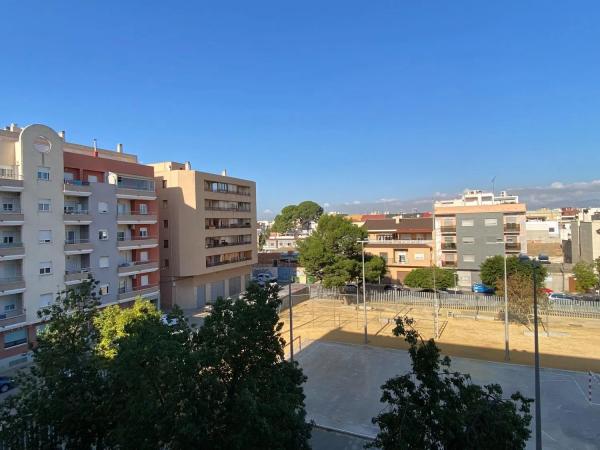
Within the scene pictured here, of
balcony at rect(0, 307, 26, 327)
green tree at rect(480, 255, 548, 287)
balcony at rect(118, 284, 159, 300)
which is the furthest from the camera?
green tree at rect(480, 255, 548, 287)

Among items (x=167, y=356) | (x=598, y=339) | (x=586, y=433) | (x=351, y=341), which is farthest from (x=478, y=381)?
(x=167, y=356)

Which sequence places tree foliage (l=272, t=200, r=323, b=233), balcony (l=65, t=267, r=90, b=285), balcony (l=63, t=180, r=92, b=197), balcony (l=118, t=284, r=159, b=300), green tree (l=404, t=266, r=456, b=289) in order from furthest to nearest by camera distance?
tree foliage (l=272, t=200, r=323, b=233)
green tree (l=404, t=266, r=456, b=289)
balcony (l=118, t=284, r=159, b=300)
balcony (l=63, t=180, r=92, b=197)
balcony (l=65, t=267, r=90, b=285)

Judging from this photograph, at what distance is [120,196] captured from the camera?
1298 inches

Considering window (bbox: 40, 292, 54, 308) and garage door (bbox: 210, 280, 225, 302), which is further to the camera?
garage door (bbox: 210, 280, 225, 302)

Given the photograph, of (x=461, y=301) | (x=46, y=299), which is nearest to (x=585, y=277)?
(x=461, y=301)

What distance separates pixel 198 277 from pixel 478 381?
29.4 metres

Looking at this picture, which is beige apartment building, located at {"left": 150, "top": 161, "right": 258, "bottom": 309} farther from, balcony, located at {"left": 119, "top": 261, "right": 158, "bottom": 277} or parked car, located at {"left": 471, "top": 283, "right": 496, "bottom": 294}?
parked car, located at {"left": 471, "top": 283, "right": 496, "bottom": 294}

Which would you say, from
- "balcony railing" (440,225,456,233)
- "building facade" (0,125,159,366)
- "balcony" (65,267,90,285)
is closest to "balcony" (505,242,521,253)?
"balcony railing" (440,225,456,233)

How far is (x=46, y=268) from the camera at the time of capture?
2716cm

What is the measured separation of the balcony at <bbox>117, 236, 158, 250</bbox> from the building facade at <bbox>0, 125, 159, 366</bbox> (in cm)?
9

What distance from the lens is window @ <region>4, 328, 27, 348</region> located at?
24719 millimetres

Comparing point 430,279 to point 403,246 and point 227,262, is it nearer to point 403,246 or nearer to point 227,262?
point 403,246

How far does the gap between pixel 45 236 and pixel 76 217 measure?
2.64 meters

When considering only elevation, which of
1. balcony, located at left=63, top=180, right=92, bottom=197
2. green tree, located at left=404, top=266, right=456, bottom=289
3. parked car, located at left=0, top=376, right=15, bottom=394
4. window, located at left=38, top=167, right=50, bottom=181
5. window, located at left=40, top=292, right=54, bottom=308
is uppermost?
window, located at left=38, top=167, right=50, bottom=181
